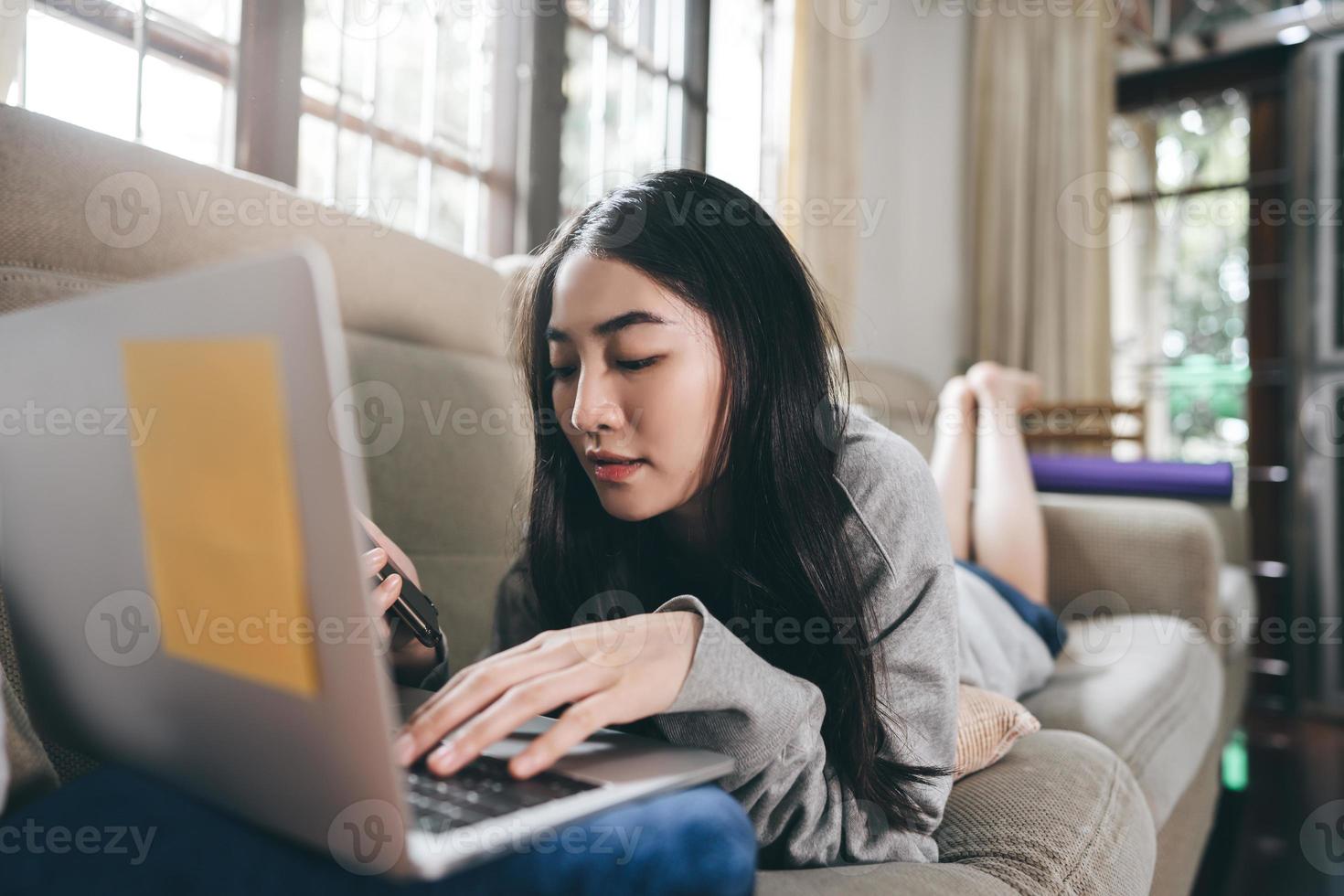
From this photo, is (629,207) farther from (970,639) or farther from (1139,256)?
(1139,256)

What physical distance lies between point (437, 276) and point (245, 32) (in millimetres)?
497

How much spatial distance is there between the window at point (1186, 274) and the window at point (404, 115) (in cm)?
225

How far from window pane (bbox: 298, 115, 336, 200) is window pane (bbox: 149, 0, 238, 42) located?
0.59ft

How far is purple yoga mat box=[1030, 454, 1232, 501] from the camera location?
1.82 metres

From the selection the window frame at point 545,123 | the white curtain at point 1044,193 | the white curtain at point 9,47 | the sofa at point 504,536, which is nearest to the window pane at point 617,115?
the window frame at point 545,123

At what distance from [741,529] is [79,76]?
1.06 m

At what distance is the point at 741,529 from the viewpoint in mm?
693

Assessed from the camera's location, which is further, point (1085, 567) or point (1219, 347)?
point (1219, 347)

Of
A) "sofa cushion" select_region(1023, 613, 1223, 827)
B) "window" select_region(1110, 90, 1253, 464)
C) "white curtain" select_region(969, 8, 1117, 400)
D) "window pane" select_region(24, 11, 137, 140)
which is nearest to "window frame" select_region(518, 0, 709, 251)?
"window pane" select_region(24, 11, 137, 140)

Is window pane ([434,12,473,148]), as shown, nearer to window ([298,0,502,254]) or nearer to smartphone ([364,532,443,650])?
window ([298,0,502,254])

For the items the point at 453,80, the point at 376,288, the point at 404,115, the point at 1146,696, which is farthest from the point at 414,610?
the point at 453,80

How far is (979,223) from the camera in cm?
331

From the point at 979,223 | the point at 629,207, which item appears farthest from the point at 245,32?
the point at 979,223

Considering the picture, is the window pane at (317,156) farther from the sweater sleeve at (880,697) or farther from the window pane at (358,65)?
the sweater sleeve at (880,697)
